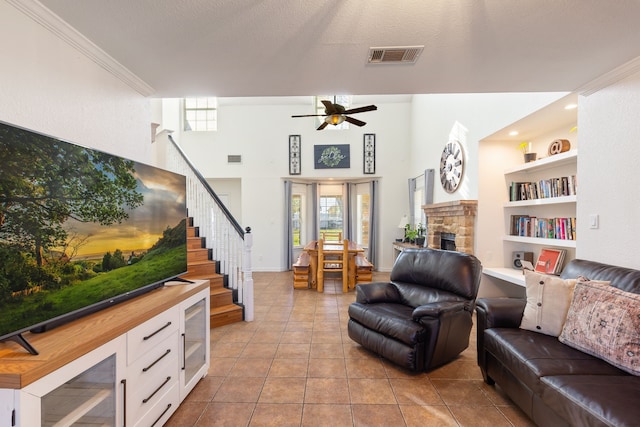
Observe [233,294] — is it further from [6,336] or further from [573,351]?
[573,351]

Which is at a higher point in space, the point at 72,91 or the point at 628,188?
the point at 72,91

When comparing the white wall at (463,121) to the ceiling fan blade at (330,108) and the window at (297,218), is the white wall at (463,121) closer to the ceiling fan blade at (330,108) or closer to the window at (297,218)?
the ceiling fan blade at (330,108)

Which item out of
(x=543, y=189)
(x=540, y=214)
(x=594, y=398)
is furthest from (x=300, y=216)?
(x=594, y=398)

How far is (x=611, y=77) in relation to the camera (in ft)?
7.24

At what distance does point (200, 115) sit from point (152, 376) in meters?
6.44

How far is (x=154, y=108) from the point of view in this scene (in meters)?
3.99

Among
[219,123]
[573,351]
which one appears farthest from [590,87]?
[219,123]

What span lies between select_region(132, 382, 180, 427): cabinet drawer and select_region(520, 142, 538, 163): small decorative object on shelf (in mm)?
4302

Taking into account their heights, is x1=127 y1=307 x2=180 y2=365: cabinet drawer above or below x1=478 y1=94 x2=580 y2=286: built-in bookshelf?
below

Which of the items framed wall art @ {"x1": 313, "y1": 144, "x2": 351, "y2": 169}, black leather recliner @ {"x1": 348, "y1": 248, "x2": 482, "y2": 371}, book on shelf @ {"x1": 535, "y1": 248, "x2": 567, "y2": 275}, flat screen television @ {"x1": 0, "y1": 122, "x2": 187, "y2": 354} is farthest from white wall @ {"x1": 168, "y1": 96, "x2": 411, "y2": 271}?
flat screen television @ {"x1": 0, "y1": 122, "x2": 187, "y2": 354}

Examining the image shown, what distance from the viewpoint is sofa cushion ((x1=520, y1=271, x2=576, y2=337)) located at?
194cm

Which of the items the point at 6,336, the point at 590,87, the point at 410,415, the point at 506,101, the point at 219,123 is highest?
the point at 219,123

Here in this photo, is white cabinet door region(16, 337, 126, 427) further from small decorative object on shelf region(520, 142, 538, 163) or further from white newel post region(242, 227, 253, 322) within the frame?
small decorative object on shelf region(520, 142, 538, 163)

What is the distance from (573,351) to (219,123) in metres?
6.99
